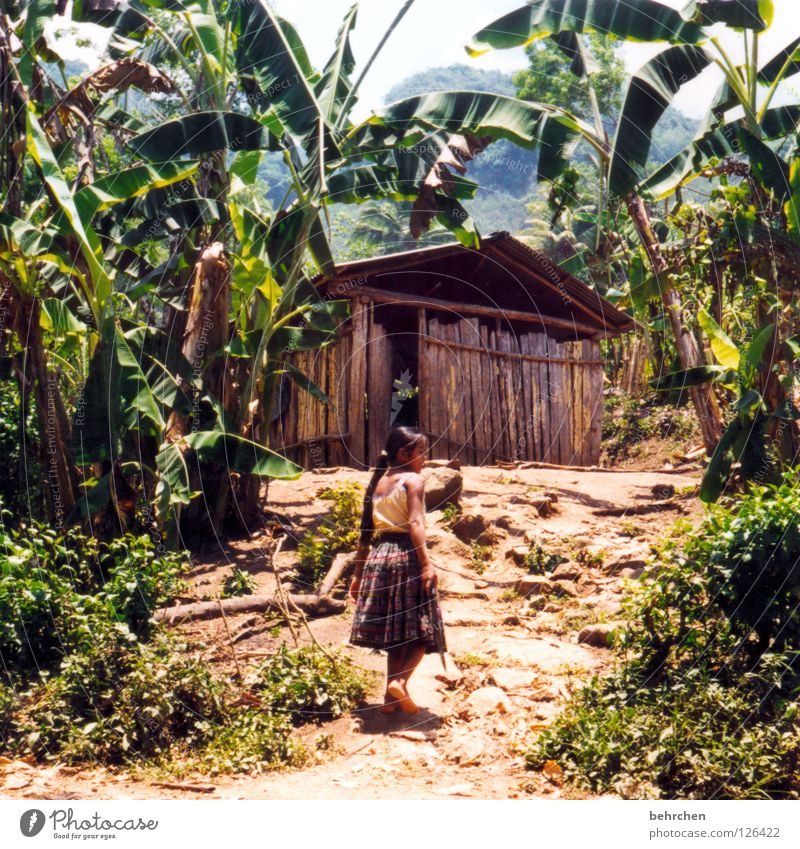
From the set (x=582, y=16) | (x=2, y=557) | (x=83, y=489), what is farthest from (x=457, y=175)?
(x=2, y=557)

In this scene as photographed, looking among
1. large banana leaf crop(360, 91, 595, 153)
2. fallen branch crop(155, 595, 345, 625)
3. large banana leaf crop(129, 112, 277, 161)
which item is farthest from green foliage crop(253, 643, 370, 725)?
large banana leaf crop(129, 112, 277, 161)

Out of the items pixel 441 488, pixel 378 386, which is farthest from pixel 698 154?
pixel 441 488

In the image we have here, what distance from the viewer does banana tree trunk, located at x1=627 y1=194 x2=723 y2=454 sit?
167 inches

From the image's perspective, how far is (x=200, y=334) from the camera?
13.1 feet

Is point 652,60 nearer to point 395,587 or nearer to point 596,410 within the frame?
point 596,410

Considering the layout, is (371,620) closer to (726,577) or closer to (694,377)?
(726,577)

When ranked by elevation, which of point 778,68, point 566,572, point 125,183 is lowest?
point 566,572

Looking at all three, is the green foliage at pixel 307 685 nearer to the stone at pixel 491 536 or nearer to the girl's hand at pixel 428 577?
the girl's hand at pixel 428 577

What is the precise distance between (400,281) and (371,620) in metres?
1.86

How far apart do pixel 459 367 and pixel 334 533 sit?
0.95 metres

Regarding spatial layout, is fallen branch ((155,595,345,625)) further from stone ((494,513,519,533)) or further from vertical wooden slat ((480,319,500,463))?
vertical wooden slat ((480,319,500,463))

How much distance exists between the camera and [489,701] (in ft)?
11.1

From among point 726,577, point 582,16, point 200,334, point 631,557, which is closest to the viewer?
point 726,577

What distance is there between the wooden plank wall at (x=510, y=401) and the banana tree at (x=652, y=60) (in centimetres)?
69
